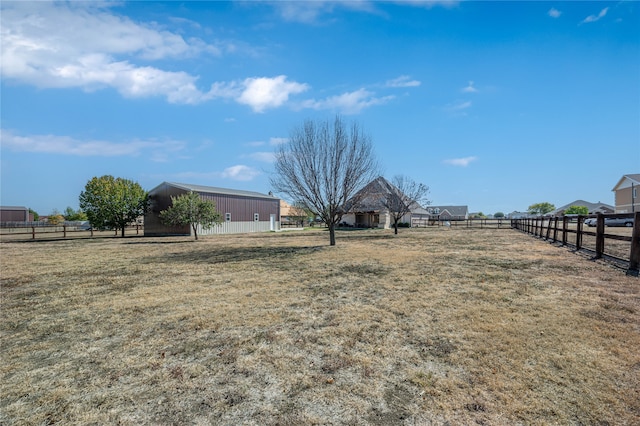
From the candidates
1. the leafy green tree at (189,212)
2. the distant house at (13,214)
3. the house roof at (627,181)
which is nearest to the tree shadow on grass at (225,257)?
the leafy green tree at (189,212)

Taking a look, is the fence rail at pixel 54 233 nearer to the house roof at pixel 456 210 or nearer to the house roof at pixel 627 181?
the house roof at pixel 627 181

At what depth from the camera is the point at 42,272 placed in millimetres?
8828

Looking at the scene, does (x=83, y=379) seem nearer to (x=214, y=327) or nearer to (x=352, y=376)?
(x=214, y=327)

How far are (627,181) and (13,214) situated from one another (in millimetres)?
106125

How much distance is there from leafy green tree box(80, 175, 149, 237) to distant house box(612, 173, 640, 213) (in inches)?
2083

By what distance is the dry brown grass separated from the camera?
7.80 ft

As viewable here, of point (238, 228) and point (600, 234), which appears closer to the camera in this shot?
point (600, 234)

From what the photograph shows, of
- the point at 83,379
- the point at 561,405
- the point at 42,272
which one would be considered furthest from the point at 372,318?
the point at 42,272

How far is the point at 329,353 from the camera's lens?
3301 mm

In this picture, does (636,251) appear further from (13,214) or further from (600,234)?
(13,214)

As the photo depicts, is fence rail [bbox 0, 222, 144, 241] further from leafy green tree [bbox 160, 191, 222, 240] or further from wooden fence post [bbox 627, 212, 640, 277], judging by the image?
wooden fence post [bbox 627, 212, 640, 277]

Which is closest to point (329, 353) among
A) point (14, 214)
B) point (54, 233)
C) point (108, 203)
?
point (108, 203)

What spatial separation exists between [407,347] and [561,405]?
1357mm

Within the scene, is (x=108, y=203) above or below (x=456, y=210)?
below
